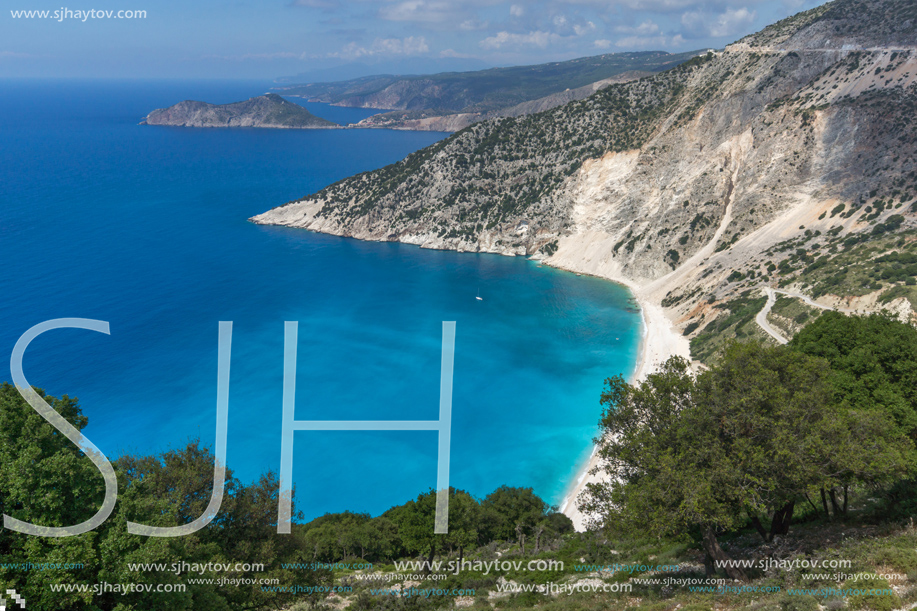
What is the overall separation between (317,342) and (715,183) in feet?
194

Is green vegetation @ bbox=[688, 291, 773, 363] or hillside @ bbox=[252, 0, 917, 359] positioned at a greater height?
hillside @ bbox=[252, 0, 917, 359]

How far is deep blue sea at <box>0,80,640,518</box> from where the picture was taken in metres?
40.7

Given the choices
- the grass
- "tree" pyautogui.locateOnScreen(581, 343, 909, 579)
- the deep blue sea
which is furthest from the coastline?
"tree" pyautogui.locateOnScreen(581, 343, 909, 579)

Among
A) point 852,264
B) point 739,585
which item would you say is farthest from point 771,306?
point 739,585

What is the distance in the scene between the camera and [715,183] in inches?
2970

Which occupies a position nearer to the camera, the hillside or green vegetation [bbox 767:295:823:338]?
green vegetation [bbox 767:295:823:338]

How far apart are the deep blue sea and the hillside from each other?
25.5 feet

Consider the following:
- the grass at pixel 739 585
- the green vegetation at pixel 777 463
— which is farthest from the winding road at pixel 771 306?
the green vegetation at pixel 777 463

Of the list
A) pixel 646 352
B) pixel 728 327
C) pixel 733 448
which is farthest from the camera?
pixel 646 352

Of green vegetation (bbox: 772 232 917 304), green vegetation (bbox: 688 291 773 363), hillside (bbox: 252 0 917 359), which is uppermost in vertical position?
hillside (bbox: 252 0 917 359)

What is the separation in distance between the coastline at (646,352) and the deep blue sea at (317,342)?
0.88m

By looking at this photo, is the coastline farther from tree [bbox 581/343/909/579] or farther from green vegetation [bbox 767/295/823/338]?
tree [bbox 581/343/909/579]

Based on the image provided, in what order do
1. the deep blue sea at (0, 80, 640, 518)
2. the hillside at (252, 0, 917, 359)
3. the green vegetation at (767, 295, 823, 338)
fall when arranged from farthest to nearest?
the hillside at (252, 0, 917, 359)
the green vegetation at (767, 295, 823, 338)
the deep blue sea at (0, 80, 640, 518)

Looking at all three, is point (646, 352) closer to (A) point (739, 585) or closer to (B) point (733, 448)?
(B) point (733, 448)
